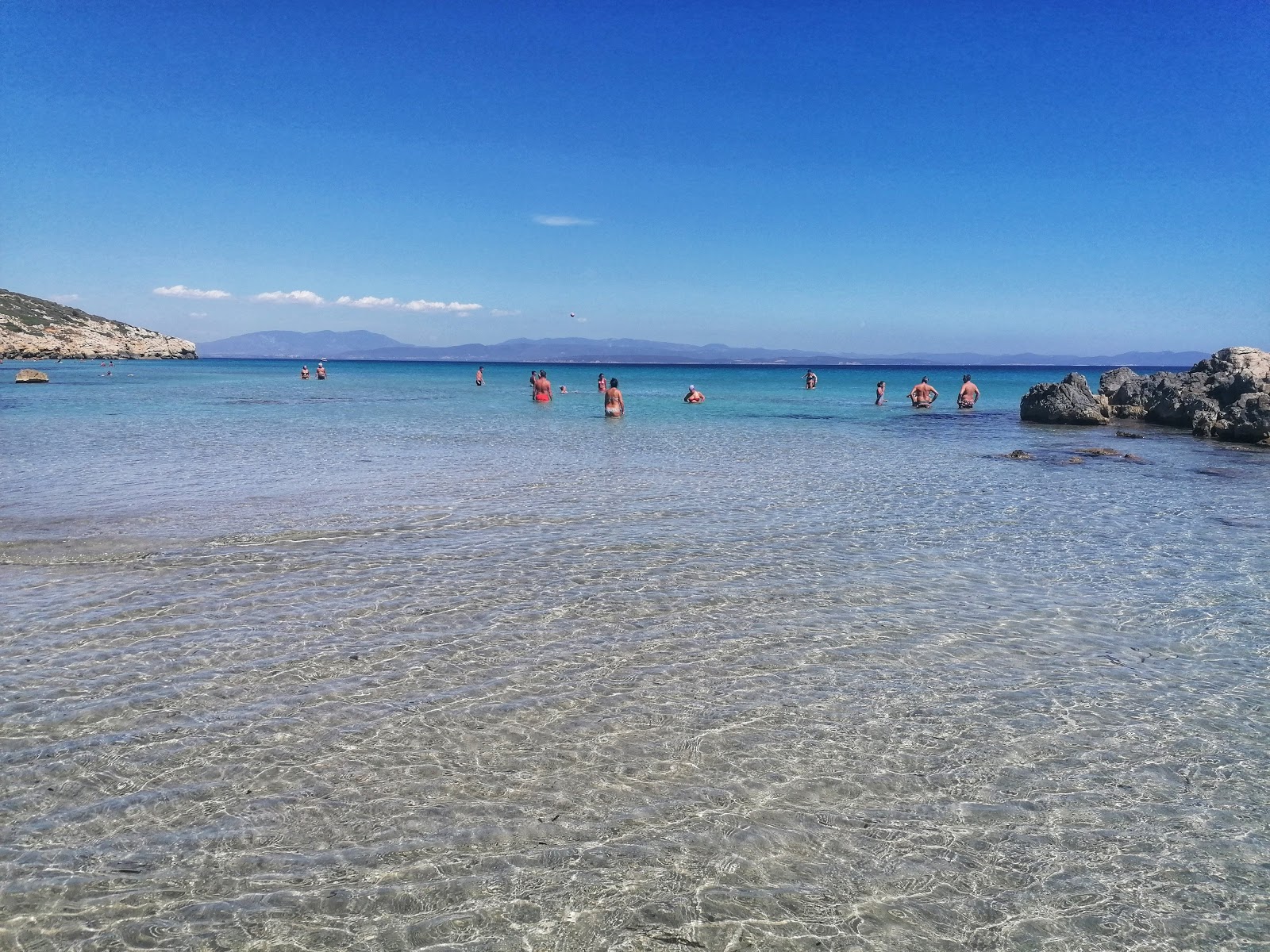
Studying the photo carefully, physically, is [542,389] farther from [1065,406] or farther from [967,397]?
[1065,406]

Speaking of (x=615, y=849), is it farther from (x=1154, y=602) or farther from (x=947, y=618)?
(x=1154, y=602)

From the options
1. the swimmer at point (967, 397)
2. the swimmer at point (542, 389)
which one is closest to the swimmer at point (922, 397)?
the swimmer at point (967, 397)

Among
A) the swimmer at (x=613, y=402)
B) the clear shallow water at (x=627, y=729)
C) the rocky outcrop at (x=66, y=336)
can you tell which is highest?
the rocky outcrop at (x=66, y=336)

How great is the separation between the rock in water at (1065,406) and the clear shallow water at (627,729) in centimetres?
2171

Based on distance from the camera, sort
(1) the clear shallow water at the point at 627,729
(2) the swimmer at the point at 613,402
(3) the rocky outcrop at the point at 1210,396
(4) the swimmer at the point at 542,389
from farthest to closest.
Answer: (4) the swimmer at the point at 542,389 → (2) the swimmer at the point at 613,402 → (3) the rocky outcrop at the point at 1210,396 → (1) the clear shallow water at the point at 627,729

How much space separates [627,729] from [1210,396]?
35.5m

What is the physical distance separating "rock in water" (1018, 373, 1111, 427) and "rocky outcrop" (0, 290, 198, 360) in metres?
112

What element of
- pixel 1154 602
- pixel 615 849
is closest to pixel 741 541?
pixel 1154 602

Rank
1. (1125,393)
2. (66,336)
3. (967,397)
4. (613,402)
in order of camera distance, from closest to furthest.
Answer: (613,402) → (1125,393) → (967,397) → (66,336)

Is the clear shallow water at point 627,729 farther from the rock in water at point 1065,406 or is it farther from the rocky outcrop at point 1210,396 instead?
the rock in water at point 1065,406

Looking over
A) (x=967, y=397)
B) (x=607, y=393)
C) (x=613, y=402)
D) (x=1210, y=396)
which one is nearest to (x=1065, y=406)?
(x=1210, y=396)

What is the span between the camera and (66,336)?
112m

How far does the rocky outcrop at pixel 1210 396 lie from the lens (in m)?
25.9

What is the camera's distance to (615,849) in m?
4.18
